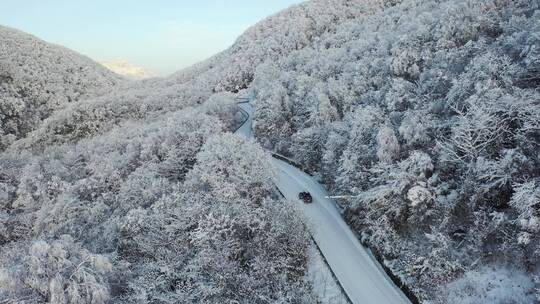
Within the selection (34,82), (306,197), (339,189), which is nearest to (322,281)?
(339,189)

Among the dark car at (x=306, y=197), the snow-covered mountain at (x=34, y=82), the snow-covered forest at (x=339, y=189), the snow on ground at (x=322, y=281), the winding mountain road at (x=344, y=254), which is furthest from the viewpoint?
the snow-covered mountain at (x=34, y=82)

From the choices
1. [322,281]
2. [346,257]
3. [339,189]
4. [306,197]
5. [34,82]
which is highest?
[34,82]

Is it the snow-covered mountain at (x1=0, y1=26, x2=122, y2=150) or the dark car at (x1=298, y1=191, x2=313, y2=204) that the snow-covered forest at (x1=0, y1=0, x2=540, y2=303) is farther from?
the snow-covered mountain at (x1=0, y1=26, x2=122, y2=150)

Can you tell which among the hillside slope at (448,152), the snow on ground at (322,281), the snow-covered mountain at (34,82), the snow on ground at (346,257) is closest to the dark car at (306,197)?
the snow on ground at (346,257)

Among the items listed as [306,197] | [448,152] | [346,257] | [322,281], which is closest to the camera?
[322,281]

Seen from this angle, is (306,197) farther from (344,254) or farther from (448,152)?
(448,152)

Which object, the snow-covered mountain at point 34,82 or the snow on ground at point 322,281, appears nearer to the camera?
the snow on ground at point 322,281

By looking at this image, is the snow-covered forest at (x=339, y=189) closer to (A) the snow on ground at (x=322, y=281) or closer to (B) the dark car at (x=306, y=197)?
(A) the snow on ground at (x=322, y=281)
